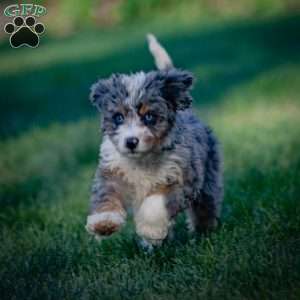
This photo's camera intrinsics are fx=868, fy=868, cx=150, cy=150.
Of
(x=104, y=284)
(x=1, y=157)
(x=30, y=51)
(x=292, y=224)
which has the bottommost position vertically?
(x=104, y=284)

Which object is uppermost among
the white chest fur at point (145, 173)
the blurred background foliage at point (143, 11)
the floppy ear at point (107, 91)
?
the blurred background foliage at point (143, 11)

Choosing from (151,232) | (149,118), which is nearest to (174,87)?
(149,118)

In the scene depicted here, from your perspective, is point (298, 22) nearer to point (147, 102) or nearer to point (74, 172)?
point (74, 172)

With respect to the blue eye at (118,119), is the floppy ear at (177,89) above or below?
above

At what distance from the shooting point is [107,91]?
556 centimetres

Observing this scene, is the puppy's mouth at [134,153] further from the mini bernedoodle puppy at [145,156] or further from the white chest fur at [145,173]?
the white chest fur at [145,173]

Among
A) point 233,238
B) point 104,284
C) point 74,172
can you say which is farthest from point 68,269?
point 74,172

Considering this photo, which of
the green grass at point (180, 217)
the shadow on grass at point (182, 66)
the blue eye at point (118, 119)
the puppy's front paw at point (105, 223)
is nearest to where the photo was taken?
the green grass at point (180, 217)

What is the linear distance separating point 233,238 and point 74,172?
436 cm

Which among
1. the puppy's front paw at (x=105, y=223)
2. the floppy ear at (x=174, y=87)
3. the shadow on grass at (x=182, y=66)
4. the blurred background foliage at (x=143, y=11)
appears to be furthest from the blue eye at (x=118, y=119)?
the blurred background foliage at (x=143, y=11)

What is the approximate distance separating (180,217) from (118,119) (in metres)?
1.68

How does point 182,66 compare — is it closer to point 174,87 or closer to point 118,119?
point 174,87

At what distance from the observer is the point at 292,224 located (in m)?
5.58

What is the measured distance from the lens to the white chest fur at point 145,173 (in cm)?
550
